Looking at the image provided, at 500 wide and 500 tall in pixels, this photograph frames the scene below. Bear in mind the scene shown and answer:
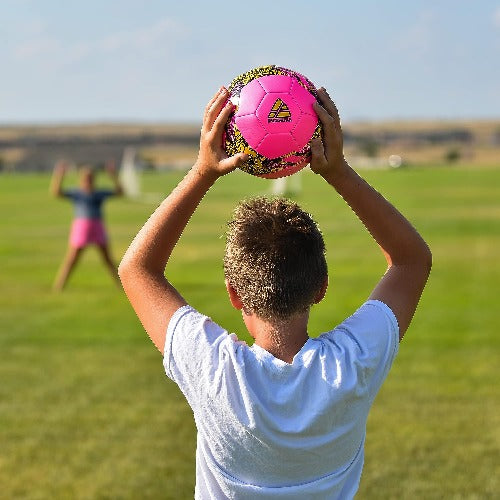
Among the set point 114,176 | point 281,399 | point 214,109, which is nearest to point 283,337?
point 281,399

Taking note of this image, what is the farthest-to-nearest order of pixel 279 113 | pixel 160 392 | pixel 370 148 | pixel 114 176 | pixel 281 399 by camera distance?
pixel 370 148 < pixel 114 176 < pixel 160 392 < pixel 279 113 < pixel 281 399

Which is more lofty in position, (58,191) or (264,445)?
(264,445)

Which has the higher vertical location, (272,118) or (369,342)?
(272,118)

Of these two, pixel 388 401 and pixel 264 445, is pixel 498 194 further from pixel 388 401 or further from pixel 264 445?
pixel 264 445

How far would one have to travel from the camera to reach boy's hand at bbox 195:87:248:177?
2.96 m

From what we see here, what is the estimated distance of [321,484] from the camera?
3025 millimetres

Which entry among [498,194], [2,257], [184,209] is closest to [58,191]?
[2,257]

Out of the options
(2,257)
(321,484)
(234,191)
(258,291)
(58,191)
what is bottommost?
(234,191)

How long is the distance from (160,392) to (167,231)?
759cm

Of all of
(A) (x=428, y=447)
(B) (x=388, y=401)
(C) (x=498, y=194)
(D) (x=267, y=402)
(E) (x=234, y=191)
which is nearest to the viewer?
(D) (x=267, y=402)

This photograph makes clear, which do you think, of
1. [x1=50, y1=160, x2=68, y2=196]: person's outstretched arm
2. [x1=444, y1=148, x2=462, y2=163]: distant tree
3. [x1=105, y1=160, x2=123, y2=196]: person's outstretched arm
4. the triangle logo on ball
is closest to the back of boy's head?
the triangle logo on ball

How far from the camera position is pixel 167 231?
3.12 metres

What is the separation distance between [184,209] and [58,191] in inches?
592

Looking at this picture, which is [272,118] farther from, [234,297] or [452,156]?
[452,156]
